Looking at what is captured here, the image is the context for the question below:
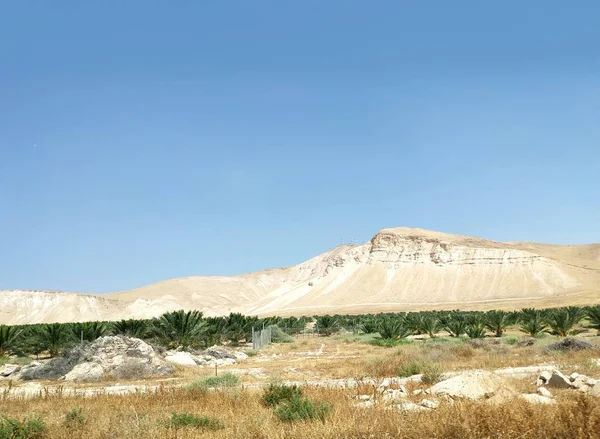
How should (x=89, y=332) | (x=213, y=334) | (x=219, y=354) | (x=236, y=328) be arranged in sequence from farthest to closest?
1. (x=236, y=328)
2. (x=213, y=334)
3. (x=89, y=332)
4. (x=219, y=354)

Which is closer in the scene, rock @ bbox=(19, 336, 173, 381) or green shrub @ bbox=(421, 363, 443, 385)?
green shrub @ bbox=(421, 363, 443, 385)

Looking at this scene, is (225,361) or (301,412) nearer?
(301,412)

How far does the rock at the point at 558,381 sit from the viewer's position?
10219 millimetres

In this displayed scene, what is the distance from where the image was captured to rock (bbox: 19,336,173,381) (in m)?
18.0

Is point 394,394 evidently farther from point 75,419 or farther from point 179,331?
point 179,331

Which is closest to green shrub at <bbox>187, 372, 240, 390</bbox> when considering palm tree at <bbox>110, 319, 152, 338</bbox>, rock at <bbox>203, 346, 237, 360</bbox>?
rock at <bbox>203, 346, 237, 360</bbox>

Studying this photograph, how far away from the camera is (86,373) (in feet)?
59.5

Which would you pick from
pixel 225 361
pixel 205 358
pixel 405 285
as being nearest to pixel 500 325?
pixel 225 361

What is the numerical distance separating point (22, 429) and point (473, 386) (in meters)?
7.41

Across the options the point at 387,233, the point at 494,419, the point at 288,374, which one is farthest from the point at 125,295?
the point at 494,419

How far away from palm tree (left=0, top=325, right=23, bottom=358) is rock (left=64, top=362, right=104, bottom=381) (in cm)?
1233

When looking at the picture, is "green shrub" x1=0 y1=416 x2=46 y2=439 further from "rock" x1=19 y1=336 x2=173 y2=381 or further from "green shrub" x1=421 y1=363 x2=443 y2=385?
"rock" x1=19 y1=336 x2=173 y2=381

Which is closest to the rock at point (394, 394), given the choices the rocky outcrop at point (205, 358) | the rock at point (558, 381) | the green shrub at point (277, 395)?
the green shrub at point (277, 395)

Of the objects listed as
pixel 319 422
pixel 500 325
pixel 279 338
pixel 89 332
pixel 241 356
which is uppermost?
pixel 319 422
